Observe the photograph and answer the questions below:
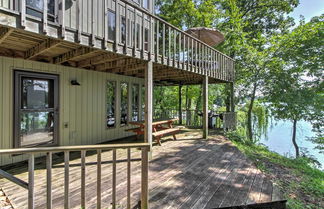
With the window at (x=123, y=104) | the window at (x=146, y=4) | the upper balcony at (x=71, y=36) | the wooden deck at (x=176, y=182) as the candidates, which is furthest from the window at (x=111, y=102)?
the window at (x=146, y=4)

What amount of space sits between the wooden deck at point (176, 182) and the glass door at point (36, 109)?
27.3 inches

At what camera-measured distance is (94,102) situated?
220 inches

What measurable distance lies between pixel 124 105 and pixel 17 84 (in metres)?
3.39

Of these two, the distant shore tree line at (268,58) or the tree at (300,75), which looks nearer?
the tree at (300,75)

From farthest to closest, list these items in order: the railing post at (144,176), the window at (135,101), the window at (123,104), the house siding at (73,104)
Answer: the window at (135,101), the window at (123,104), the house siding at (73,104), the railing post at (144,176)

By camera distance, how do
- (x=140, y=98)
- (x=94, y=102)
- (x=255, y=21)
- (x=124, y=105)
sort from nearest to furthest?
(x=94, y=102) → (x=124, y=105) → (x=140, y=98) → (x=255, y=21)

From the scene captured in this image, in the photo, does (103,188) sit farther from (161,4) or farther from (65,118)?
(161,4)

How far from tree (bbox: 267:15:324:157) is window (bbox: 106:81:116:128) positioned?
24.7ft

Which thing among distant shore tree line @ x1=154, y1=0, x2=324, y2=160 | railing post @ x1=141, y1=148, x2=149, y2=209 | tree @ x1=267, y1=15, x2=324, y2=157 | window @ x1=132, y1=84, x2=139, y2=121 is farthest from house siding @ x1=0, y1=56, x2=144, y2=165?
tree @ x1=267, y1=15, x2=324, y2=157

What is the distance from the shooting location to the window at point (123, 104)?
259 inches

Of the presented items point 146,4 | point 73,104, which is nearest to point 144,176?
point 73,104

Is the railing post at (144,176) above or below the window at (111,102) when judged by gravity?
below

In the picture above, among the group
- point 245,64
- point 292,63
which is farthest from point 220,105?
point 292,63

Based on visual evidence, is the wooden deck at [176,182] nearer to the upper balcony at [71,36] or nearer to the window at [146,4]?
the upper balcony at [71,36]
